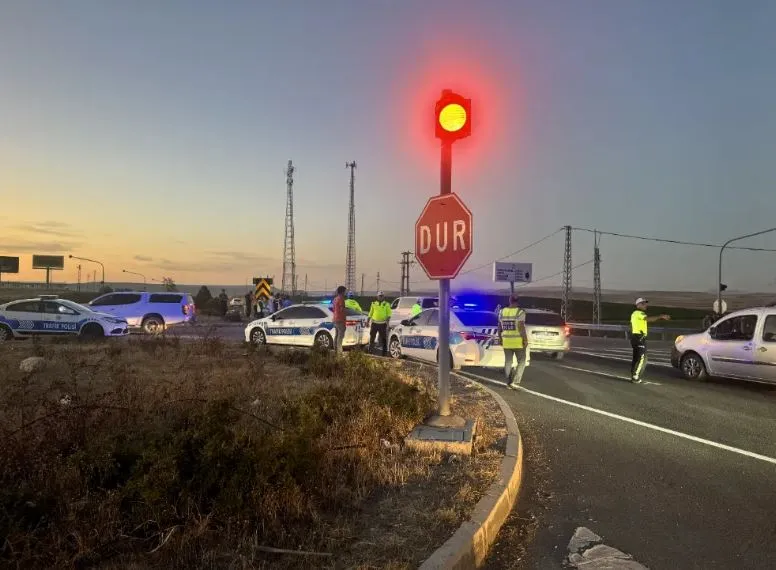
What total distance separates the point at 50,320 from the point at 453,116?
18.5 m

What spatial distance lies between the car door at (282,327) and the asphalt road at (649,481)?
9.84m

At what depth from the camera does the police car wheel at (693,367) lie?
13.3m

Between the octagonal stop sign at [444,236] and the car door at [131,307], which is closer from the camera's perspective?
the octagonal stop sign at [444,236]

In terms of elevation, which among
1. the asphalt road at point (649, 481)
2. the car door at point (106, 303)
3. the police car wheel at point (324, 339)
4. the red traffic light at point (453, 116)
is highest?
the red traffic light at point (453, 116)

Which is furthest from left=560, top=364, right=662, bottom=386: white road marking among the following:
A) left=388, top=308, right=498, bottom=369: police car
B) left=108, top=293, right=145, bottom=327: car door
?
left=108, top=293, right=145, bottom=327: car door

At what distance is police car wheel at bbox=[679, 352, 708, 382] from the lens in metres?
13.3

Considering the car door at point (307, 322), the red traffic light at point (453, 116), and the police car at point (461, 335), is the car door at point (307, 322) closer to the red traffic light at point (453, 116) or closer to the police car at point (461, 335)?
the police car at point (461, 335)

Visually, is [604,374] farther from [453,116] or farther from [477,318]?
[453,116]

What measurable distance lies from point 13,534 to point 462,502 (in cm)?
298

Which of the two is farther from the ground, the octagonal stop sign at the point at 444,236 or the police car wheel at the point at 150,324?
the octagonal stop sign at the point at 444,236

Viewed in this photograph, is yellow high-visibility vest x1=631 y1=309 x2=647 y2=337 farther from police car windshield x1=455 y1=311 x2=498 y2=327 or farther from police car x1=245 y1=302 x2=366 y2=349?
police car x1=245 y1=302 x2=366 y2=349

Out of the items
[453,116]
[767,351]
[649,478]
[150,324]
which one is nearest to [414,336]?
[767,351]

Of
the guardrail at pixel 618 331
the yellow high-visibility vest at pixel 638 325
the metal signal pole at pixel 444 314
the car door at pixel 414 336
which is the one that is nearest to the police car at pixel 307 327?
the car door at pixel 414 336

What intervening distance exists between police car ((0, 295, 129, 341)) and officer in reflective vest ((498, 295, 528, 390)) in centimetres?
1463
